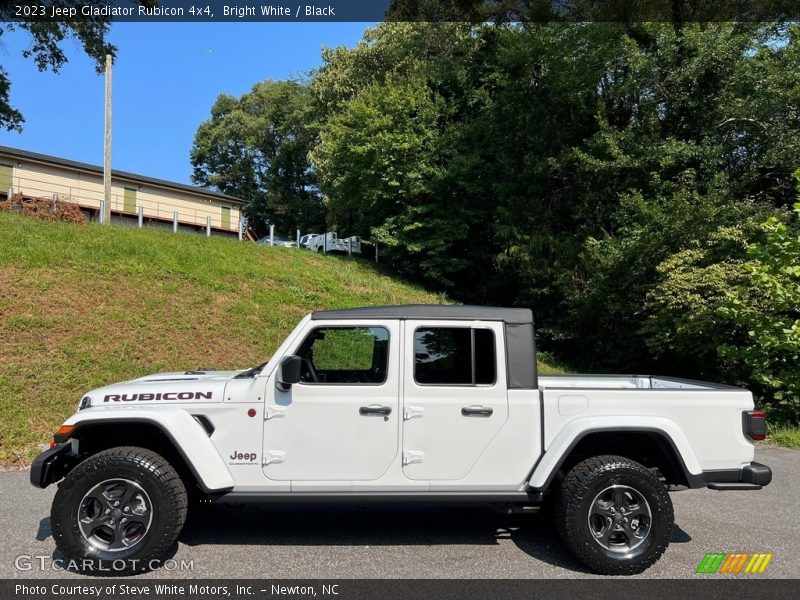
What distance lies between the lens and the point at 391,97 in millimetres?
22547

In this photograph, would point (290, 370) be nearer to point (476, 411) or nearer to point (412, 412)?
point (412, 412)

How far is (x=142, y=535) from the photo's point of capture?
379 cm

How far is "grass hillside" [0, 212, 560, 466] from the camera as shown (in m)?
8.68

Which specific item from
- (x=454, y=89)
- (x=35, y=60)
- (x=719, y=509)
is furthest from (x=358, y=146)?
(x=719, y=509)

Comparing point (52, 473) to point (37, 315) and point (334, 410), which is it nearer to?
point (334, 410)

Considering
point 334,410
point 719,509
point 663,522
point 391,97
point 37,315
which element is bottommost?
point 719,509

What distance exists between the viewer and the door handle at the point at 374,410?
3996 millimetres

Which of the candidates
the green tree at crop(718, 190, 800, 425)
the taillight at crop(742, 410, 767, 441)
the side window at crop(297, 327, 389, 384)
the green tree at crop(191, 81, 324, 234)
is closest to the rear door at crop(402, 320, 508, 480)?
the side window at crop(297, 327, 389, 384)

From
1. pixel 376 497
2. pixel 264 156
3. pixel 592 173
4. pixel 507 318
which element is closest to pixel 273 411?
pixel 376 497

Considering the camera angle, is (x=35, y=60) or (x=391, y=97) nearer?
(x=35, y=60)

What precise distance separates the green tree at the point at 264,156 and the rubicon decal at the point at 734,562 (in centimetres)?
4343

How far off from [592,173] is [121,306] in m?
13.8

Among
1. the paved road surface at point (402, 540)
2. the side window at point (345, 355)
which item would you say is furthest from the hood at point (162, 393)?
the paved road surface at point (402, 540)

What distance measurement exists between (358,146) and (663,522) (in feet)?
66.7
